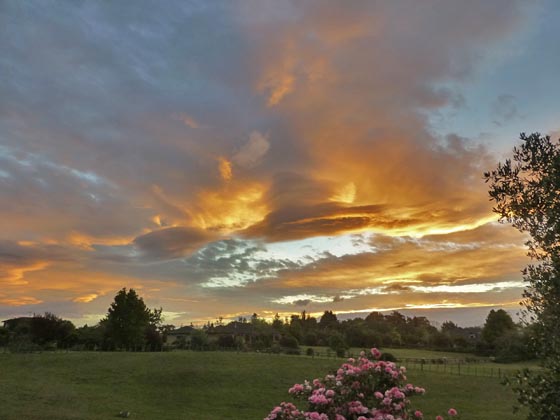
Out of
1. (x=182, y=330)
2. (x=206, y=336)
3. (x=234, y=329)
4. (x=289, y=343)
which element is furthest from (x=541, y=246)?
(x=182, y=330)

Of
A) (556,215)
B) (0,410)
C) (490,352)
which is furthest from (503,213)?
(490,352)

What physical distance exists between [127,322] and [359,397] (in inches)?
3360

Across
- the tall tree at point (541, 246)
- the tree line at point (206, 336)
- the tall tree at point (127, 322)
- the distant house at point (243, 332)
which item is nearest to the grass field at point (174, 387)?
the tree line at point (206, 336)

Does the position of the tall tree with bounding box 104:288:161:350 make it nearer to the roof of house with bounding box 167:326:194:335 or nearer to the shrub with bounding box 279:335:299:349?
the shrub with bounding box 279:335:299:349

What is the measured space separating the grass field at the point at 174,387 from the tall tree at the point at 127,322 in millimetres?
20021

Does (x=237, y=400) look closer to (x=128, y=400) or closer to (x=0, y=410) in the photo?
(x=128, y=400)

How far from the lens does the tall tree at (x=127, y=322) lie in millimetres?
88688

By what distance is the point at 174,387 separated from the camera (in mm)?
50656

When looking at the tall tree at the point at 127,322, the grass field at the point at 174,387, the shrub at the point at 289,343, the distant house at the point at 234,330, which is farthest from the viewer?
the distant house at the point at 234,330

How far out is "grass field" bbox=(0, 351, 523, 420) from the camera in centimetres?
3922

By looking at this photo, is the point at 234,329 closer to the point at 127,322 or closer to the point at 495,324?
the point at 127,322

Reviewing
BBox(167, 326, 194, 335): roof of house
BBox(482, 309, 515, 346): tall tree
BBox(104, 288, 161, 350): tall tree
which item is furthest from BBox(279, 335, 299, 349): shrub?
BBox(167, 326, 194, 335): roof of house

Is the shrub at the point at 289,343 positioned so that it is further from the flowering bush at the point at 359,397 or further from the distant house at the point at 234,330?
the flowering bush at the point at 359,397

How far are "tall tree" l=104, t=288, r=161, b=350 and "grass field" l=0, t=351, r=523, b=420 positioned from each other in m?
20.0
